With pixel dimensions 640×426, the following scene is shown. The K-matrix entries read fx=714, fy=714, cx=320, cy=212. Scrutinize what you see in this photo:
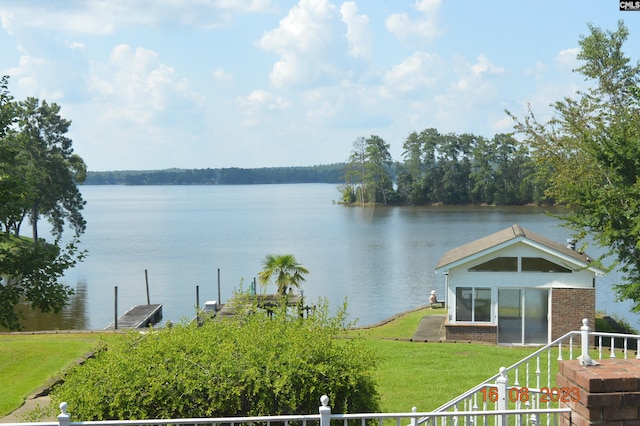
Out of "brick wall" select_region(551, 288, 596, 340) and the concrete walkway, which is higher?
"brick wall" select_region(551, 288, 596, 340)

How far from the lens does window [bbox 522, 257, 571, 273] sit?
2444cm

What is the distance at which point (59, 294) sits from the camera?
47.4 ft

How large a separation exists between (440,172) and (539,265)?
112138 millimetres

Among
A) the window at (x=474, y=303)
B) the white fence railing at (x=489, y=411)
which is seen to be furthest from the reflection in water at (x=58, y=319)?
the white fence railing at (x=489, y=411)

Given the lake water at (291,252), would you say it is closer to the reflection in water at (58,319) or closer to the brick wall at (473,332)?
the reflection in water at (58,319)

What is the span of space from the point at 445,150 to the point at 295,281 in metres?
109

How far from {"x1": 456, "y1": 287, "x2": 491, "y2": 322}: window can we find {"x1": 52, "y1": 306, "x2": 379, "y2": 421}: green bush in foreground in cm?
1640

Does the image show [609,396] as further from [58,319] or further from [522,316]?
[58,319]

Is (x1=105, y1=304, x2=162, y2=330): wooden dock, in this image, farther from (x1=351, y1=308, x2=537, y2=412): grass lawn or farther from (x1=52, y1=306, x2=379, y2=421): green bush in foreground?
(x1=52, y1=306, x2=379, y2=421): green bush in foreground

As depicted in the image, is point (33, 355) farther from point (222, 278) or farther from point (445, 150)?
point (445, 150)

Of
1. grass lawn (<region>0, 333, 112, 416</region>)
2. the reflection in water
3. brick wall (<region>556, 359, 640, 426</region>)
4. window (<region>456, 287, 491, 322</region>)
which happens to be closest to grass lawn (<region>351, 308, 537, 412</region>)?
window (<region>456, 287, 491, 322</region>)

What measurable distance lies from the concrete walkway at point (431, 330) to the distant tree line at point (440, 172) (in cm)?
10251

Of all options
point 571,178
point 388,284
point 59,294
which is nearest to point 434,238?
point 388,284

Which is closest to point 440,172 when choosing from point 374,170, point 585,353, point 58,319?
point 374,170
